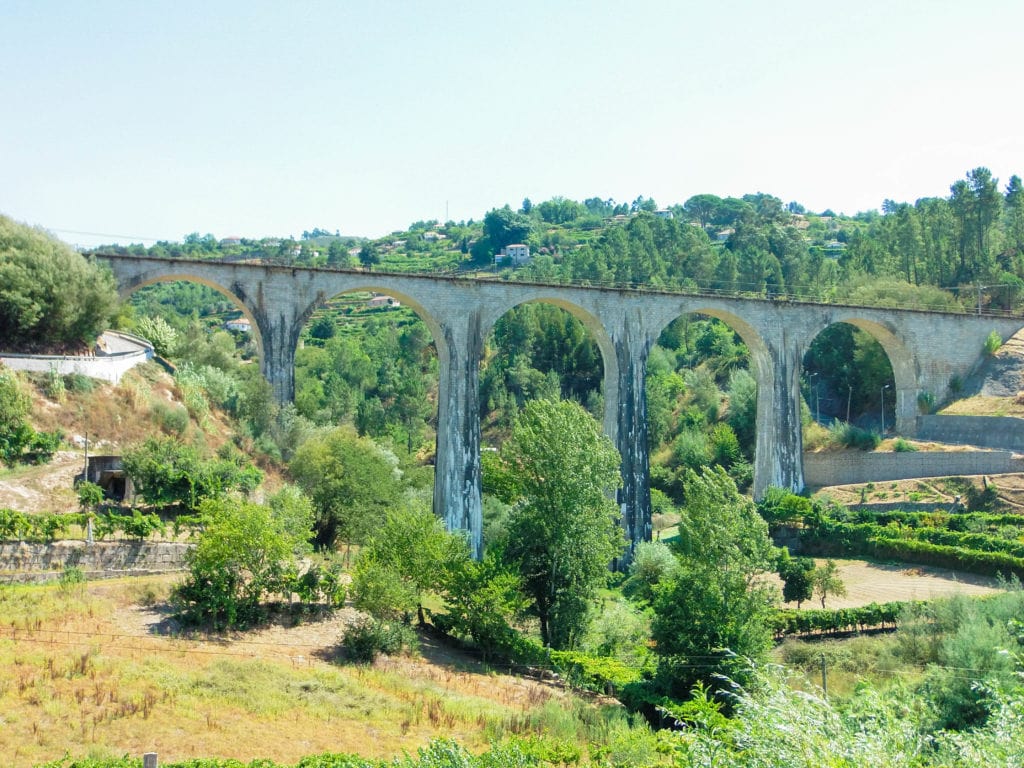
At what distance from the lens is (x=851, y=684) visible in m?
24.7

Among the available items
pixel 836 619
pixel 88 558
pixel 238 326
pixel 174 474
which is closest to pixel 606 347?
pixel 836 619

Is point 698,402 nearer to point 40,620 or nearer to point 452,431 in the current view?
point 452,431

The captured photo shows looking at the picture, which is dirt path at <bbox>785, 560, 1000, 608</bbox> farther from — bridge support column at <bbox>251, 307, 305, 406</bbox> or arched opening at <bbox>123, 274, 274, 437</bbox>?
arched opening at <bbox>123, 274, 274, 437</bbox>

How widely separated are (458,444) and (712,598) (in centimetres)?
1300

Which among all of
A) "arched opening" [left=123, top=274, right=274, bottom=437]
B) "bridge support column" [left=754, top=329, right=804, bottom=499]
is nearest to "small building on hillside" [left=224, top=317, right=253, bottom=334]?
"arched opening" [left=123, top=274, right=274, bottom=437]

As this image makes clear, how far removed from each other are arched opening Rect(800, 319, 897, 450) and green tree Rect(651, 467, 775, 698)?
78.8 feet

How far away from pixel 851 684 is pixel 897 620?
4323 mm

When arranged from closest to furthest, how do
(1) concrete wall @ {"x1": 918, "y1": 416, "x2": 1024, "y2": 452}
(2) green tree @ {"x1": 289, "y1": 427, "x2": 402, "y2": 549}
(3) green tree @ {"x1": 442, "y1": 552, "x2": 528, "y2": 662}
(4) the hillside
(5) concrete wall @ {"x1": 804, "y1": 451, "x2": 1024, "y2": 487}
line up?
(3) green tree @ {"x1": 442, "y1": 552, "x2": 528, "y2": 662} < (4) the hillside < (2) green tree @ {"x1": 289, "y1": 427, "x2": 402, "y2": 549} < (5) concrete wall @ {"x1": 804, "y1": 451, "x2": 1024, "y2": 487} < (1) concrete wall @ {"x1": 918, "y1": 416, "x2": 1024, "y2": 452}

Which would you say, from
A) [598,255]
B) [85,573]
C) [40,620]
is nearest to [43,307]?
[85,573]

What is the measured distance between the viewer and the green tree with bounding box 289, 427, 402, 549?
2933 cm

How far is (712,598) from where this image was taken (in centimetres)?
2328

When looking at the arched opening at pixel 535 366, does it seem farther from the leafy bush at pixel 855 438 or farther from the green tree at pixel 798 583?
the green tree at pixel 798 583

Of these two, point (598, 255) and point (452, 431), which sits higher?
point (598, 255)

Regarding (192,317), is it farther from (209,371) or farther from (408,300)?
(408,300)
